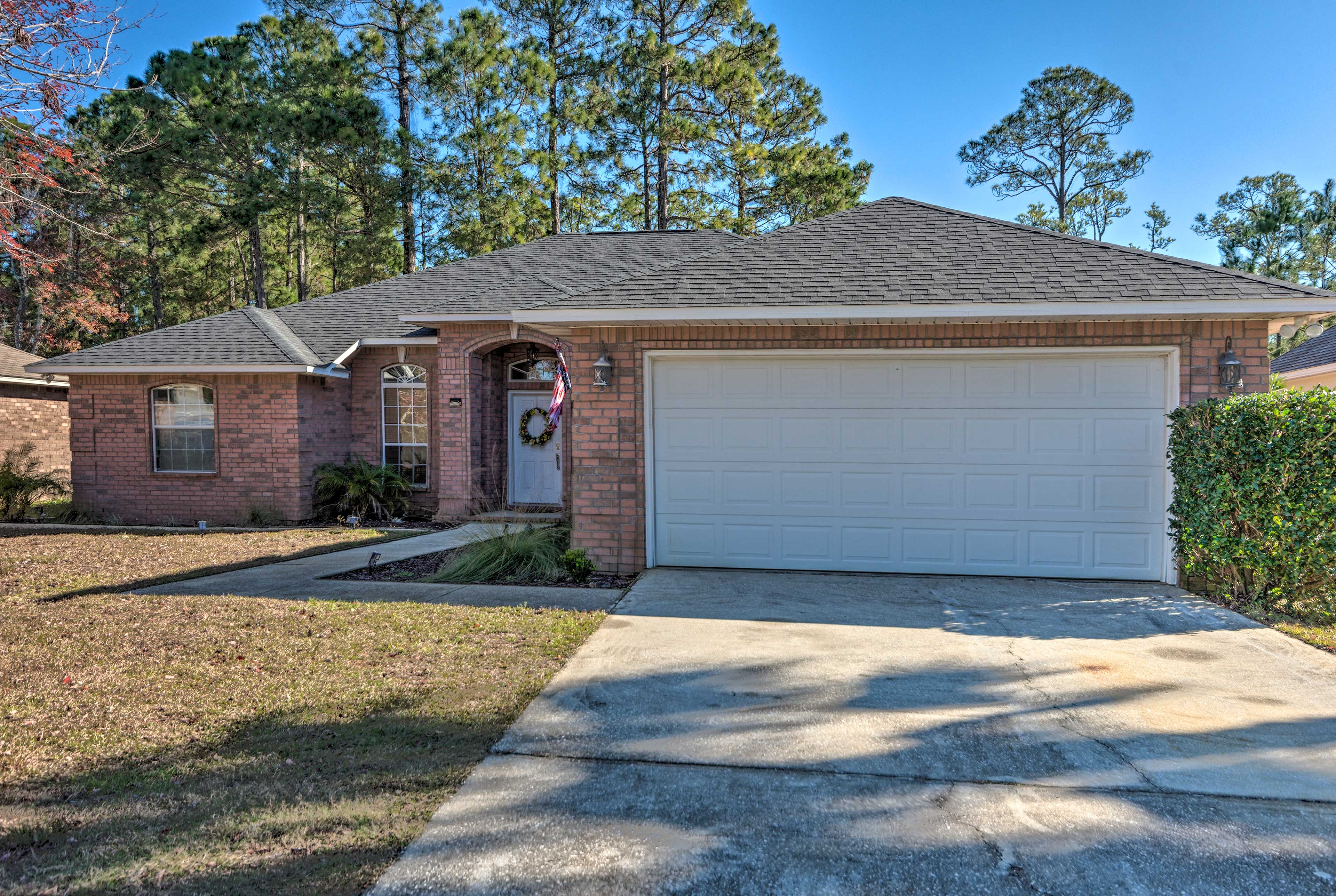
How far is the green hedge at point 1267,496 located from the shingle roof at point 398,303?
25.6ft

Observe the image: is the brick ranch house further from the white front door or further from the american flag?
the white front door

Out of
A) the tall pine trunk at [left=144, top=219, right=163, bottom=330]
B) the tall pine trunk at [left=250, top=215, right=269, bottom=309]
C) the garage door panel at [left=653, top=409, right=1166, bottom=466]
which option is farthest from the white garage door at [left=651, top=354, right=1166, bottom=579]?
the tall pine trunk at [left=144, top=219, right=163, bottom=330]

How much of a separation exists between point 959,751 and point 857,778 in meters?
0.64

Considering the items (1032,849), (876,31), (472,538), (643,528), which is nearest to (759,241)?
(643,528)

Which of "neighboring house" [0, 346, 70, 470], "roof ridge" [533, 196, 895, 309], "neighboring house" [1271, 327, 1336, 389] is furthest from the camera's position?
"neighboring house" [0, 346, 70, 470]

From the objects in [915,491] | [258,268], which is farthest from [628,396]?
[258,268]

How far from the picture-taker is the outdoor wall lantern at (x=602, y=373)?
24.8ft

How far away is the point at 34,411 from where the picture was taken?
1739cm

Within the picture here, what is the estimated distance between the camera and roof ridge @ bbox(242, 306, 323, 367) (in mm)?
12266

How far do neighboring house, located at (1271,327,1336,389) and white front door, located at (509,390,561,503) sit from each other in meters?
13.8

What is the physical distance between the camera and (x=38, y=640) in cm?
540

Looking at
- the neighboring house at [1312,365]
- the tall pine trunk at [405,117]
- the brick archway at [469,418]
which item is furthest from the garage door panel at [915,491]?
the tall pine trunk at [405,117]

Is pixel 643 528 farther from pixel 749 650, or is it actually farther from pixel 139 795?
pixel 139 795

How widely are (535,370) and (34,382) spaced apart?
Result: 498 inches
